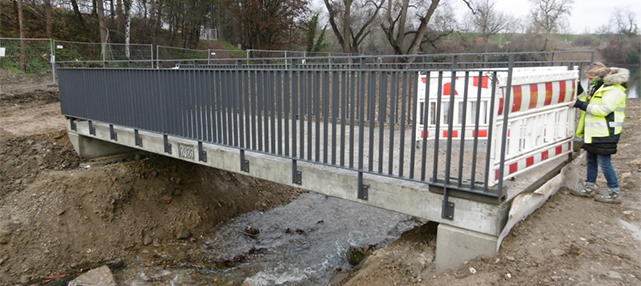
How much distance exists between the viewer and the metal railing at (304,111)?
4031 mm

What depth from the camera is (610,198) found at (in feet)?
16.5

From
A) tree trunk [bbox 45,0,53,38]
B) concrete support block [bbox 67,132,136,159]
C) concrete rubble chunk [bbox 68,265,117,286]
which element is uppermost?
tree trunk [bbox 45,0,53,38]

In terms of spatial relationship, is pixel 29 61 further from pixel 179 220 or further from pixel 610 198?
pixel 610 198

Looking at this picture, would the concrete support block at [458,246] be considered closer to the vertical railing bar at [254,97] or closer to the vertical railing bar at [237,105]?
the vertical railing bar at [254,97]

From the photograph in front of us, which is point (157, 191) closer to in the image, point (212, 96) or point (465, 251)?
point (212, 96)

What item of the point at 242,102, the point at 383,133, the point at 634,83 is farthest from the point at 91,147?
the point at 634,83

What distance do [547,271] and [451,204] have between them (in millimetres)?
974

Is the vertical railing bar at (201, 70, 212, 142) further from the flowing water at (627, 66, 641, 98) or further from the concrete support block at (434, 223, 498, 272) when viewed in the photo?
the flowing water at (627, 66, 641, 98)

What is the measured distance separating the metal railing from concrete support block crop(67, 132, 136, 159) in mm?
946

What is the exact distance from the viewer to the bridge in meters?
3.91

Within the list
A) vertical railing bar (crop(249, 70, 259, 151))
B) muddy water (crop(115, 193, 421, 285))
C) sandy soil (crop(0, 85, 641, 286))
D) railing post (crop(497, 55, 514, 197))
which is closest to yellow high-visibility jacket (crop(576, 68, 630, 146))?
sandy soil (crop(0, 85, 641, 286))

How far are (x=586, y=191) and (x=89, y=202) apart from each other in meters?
8.41

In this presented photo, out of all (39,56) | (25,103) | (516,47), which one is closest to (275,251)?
(25,103)

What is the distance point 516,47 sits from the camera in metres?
39.8
